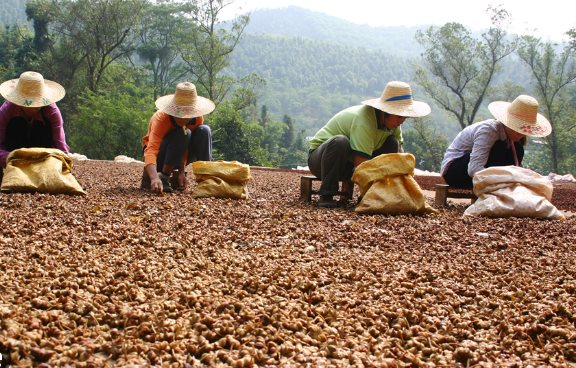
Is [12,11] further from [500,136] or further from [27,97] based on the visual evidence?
[500,136]

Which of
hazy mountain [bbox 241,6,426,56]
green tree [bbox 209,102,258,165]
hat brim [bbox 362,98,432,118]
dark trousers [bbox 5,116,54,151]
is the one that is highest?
hazy mountain [bbox 241,6,426,56]

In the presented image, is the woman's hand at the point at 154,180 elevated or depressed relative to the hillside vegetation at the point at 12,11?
depressed

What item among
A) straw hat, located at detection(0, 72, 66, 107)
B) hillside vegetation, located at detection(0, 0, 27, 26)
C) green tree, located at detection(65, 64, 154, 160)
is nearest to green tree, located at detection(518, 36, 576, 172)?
green tree, located at detection(65, 64, 154, 160)

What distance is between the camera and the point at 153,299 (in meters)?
1.75

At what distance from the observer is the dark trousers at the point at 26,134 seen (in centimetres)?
416

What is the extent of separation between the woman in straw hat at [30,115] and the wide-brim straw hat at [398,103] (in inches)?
87.1

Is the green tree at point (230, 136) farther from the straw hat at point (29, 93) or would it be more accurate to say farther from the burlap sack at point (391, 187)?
the burlap sack at point (391, 187)

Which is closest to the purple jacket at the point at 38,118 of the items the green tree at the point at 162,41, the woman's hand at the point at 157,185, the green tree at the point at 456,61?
the woman's hand at the point at 157,185

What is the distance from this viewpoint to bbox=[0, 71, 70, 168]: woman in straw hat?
4.00 meters

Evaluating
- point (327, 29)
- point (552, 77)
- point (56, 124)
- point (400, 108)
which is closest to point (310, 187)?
A: point (400, 108)

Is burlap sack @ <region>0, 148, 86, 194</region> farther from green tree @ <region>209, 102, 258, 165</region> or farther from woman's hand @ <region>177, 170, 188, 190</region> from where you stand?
green tree @ <region>209, 102, 258, 165</region>

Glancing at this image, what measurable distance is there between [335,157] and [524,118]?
53.4 inches

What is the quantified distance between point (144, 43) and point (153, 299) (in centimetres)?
3887

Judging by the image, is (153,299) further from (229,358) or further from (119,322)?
(229,358)
